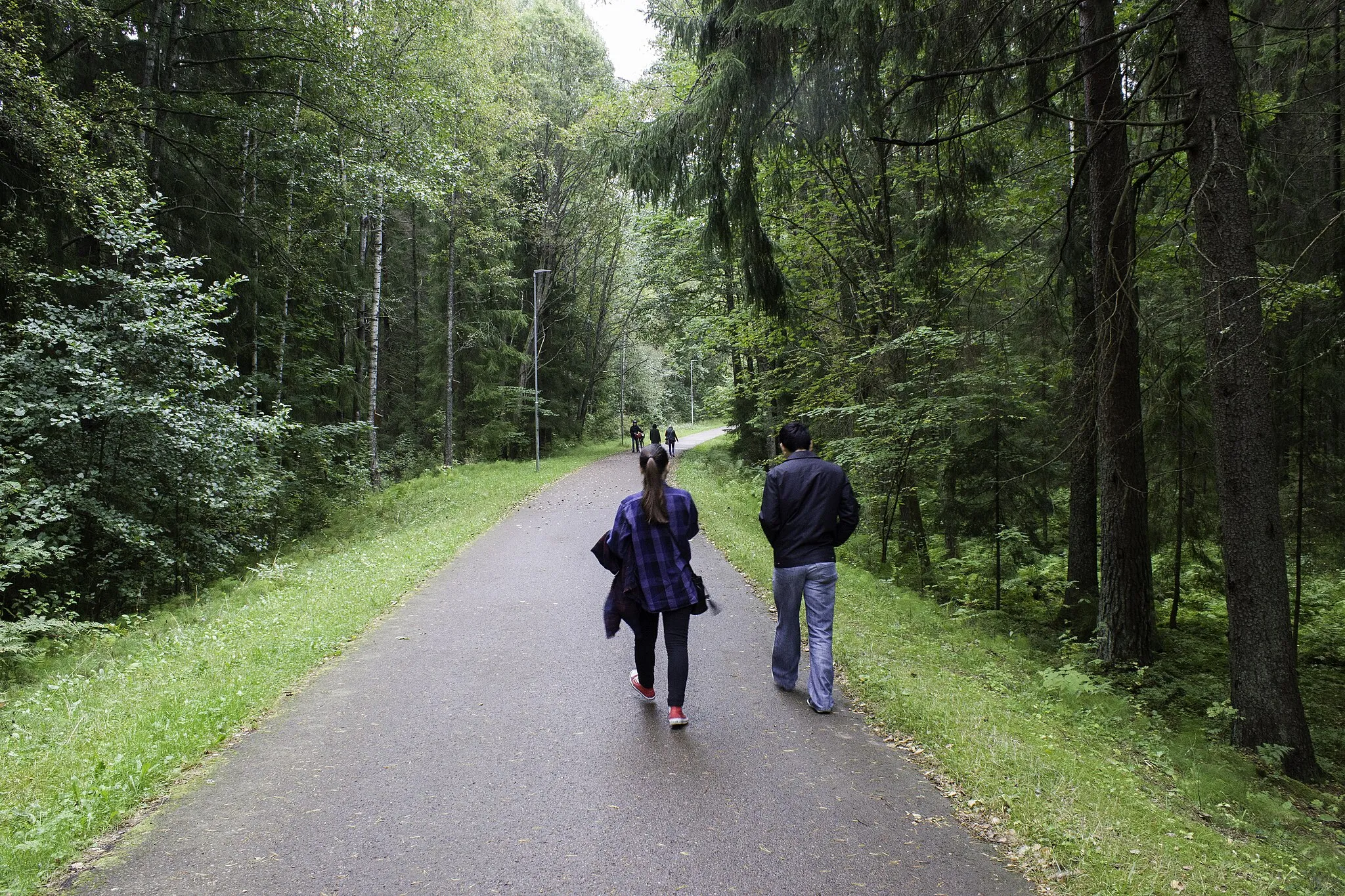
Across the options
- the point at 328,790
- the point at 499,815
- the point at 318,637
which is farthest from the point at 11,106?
the point at 499,815

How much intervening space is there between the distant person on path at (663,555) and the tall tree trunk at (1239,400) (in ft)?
13.4

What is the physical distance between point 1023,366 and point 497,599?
775cm

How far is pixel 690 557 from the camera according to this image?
500 cm

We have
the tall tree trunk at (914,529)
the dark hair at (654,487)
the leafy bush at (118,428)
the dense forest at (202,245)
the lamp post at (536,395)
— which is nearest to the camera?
the dark hair at (654,487)

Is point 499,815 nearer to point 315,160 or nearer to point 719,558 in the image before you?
point 719,558

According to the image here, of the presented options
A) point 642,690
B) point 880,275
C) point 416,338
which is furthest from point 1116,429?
point 416,338

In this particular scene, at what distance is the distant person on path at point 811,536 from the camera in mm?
5102

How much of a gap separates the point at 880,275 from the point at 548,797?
10.1 m

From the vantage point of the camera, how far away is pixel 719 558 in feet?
36.1

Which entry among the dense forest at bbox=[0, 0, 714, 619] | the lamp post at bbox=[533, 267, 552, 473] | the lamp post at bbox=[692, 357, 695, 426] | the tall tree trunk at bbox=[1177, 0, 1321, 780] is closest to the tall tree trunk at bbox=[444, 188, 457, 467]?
the dense forest at bbox=[0, 0, 714, 619]

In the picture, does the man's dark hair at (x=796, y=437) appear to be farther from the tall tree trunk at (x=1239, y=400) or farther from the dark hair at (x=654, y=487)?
the tall tree trunk at (x=1239, y=400)

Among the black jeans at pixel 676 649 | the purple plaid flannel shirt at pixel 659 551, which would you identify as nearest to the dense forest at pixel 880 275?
the purple plaid flannel shirt at pixel 659 551

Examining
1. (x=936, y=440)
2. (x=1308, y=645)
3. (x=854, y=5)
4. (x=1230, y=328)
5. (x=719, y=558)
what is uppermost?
(x=854, y=5)

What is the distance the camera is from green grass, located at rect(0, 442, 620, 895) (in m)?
3.49
